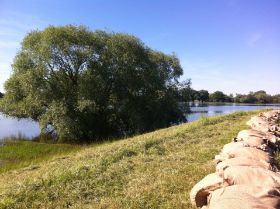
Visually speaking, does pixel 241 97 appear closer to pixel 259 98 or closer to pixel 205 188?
pixel 259 98

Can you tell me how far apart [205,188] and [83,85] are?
22.2m

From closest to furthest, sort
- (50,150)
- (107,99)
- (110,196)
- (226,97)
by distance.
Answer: (110,196)
(50,150)
(107,99)
(226,97)

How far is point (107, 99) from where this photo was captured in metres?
28.1

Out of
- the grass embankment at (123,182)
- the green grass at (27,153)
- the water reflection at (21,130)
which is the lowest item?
the green grass at (27,153)

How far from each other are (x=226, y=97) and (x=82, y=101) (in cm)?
8364

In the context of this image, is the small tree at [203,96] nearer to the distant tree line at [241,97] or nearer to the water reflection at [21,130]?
the distant tree line at [241,97]

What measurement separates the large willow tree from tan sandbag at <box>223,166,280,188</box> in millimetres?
20494

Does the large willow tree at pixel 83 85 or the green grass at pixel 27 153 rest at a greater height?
the large willow tree at pixel 83 85

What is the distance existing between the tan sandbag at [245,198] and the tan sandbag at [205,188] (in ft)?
1.38

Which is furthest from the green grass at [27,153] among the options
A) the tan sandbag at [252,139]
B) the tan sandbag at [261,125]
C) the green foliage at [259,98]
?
the green foliage at [259,98]

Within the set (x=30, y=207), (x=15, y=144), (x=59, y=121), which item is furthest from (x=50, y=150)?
(x=30, y=207)

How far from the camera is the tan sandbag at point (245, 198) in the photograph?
348 centimetres

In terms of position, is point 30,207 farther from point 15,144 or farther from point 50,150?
point 15,144

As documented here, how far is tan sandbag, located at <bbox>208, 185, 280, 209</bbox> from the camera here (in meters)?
3.48
